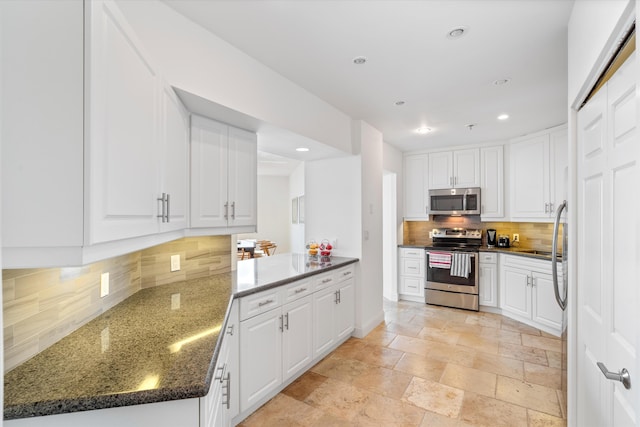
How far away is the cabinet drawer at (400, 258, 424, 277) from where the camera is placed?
5.04 m

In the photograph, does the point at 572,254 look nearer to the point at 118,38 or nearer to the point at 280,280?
the point at 280,280

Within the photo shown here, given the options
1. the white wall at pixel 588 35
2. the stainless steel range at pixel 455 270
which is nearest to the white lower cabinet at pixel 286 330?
the stainless steel range at pixel 455 270

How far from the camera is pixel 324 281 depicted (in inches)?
121

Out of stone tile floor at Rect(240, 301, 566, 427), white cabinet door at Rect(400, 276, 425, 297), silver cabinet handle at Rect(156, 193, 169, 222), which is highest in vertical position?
silver cabinet handle at Rect(156, 193, 169, 222)

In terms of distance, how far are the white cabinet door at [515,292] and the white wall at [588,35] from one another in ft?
10.1

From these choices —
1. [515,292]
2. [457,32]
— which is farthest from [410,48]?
[515,292]

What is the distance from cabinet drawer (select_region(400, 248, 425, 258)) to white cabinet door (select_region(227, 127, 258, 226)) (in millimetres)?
3252

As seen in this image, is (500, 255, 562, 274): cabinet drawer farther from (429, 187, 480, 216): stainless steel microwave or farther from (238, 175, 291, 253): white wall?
(238, 175, 291, 253): white wall

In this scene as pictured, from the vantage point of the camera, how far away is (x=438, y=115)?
357 cm

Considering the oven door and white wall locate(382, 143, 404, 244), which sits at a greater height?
white wall locate(382, 143, 404, 244)

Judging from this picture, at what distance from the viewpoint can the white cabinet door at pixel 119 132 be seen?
0.95 meters

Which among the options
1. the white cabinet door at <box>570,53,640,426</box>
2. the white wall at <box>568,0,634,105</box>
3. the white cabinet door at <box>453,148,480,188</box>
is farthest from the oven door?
the white wall at <box>568,0,634,105</box>

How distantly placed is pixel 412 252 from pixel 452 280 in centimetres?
Result: 74

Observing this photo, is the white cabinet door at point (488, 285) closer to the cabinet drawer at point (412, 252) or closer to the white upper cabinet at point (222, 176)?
the cabinet drawer at point (412, 252)
